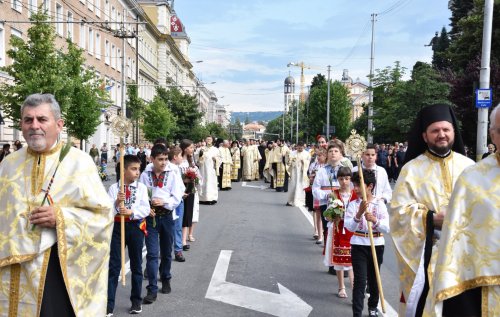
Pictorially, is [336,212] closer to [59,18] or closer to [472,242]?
[472,242]

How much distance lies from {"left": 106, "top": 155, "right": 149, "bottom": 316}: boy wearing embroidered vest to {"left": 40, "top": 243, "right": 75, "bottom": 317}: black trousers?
2309 millimetres

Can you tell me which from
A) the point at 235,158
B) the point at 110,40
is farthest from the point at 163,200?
the point at 110,40

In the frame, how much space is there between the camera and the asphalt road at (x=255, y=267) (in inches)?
257

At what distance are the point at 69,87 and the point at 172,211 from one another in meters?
16.9

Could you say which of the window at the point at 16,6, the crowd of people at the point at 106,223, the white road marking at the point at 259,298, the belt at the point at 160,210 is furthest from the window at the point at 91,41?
the crowd of people at the point at 106,223

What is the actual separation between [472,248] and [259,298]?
4246 millimetres

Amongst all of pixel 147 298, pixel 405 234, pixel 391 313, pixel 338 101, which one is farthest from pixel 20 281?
pixel 338 101

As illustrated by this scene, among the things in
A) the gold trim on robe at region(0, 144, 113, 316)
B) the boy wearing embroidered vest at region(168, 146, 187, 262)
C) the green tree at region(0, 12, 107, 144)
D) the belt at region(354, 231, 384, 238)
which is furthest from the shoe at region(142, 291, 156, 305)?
the green tree at region(0, 12, 107, 144)

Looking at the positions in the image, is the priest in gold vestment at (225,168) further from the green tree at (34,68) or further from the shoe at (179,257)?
the shoe at (179,257)

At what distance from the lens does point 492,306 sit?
9.46ft

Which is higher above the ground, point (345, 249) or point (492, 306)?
point (492, 306)

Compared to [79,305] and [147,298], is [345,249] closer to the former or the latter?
[147,298]

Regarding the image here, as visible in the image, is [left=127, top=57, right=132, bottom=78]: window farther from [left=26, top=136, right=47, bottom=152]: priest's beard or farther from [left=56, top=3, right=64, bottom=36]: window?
[left=26, top=136, right=47, bottom=152]: priest's beard

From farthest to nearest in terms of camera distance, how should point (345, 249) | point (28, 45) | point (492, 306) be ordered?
point (28, 45) < point (345, 249) < point (492, 306)
